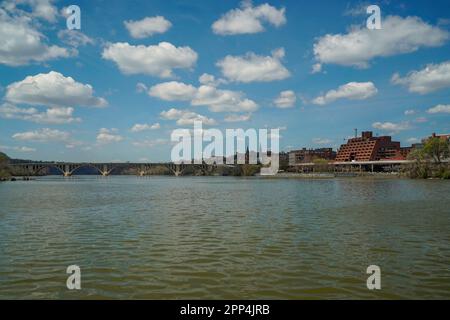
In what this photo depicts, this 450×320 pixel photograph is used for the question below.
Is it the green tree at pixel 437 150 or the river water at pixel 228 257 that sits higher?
the green tree at pixel 437 150

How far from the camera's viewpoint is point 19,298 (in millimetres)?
13789

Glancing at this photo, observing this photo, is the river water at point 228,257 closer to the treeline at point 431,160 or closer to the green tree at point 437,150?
the treeline at point 431,160

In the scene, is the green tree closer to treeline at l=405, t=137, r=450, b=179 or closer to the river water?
treeline at l=405, t=137, r=450, b=179

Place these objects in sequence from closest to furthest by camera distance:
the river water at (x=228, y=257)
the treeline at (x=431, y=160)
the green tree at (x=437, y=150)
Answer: the river water at (x=228, y=257), the treeline at (x=431, y=160), the green tree at (x=437, y=150)

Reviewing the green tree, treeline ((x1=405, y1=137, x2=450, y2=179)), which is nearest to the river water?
treeline ((x1=405, y1=137, x2=450, y2=179))

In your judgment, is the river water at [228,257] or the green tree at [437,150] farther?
the green tree at [437,150]

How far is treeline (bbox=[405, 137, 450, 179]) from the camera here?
15512 cm

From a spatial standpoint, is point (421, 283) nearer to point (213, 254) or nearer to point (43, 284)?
point (213, 254)

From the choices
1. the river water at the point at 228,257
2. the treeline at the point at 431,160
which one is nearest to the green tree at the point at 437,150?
the treeline at the point at 431,160

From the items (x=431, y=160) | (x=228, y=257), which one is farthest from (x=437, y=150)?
(x=228, y=257)

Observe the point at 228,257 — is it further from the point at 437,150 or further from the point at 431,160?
the point at 431,160

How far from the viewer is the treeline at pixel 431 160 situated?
155125 mm

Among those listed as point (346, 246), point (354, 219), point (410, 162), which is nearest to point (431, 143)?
point (410, 162)
